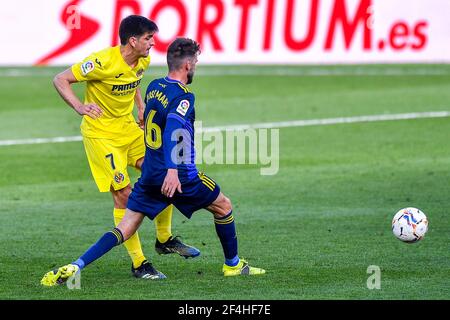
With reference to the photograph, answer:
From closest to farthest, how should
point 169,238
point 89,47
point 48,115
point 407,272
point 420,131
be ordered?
point 407,272 → point 169,238 → point 420,131 → point 48,115 → point 89,47

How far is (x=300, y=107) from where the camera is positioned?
2227 cm

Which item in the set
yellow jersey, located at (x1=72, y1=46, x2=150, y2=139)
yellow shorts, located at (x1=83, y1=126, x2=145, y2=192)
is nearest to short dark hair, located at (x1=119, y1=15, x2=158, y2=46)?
yellow jersey, located at (x1=72, y1=46, x2=150, y2=139)

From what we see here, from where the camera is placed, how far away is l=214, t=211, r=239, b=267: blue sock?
30.2 feet

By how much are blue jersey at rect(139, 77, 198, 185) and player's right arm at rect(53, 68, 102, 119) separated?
0.67 meters

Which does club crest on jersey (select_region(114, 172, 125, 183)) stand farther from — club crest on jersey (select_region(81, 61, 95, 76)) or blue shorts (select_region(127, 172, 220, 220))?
club crest on jersey (select_region(81, 61, 95, 76))

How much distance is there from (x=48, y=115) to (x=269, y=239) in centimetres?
1138

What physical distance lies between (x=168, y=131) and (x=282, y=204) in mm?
4542

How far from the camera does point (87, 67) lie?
9.70m

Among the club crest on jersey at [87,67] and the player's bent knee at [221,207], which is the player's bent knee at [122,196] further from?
the club crest on jersey at [87,67]

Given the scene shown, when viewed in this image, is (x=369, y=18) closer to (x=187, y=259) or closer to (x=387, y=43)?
(x=387, y=43)

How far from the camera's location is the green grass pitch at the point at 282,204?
8938mm

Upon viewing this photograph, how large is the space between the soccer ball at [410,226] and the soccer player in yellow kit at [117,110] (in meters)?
1.82

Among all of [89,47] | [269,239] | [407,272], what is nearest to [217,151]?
[269,239]

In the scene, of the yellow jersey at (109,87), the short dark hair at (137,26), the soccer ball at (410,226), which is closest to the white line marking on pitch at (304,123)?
the yellow jersey at (109,87)
